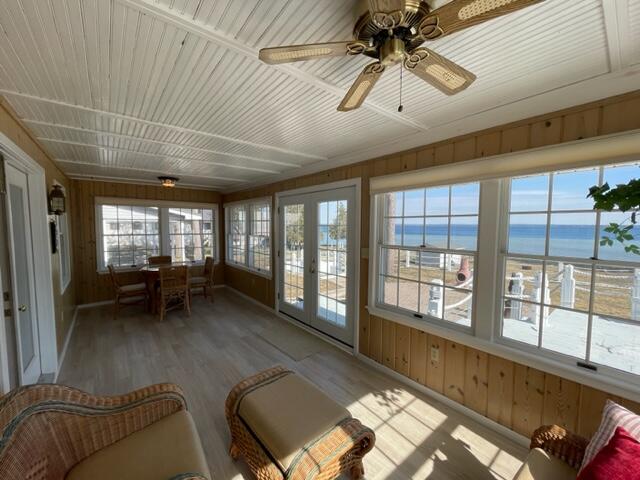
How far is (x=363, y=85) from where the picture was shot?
1.21 meters

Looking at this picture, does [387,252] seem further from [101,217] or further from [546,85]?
[101,217]

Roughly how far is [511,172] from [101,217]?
647cm

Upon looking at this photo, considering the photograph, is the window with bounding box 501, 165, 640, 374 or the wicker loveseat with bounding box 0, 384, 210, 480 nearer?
the wicker loveseat with bounding box 0, 384, 210, 480

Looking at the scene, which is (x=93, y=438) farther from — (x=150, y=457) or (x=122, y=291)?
(x=122, y=291)

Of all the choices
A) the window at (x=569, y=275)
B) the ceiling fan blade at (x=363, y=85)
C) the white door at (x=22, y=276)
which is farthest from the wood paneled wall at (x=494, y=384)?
the white door at (x=22, y=276)

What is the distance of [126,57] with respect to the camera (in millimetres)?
1340

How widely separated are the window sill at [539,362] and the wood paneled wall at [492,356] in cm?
6

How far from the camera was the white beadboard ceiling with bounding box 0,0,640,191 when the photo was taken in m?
1.08


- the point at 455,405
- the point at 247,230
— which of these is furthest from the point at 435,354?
the point at 247,230

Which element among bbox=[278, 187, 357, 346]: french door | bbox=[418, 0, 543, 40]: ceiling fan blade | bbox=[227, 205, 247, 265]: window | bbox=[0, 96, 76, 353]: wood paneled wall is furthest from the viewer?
bbox=[227, 205, 247, 265]: window

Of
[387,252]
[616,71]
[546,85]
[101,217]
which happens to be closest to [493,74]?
[546,85]

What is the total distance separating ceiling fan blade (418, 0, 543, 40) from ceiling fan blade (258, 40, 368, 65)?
227 mm

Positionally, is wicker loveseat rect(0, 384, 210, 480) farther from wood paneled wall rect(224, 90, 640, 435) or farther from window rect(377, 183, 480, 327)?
window rect(377, 183, 480, 327)

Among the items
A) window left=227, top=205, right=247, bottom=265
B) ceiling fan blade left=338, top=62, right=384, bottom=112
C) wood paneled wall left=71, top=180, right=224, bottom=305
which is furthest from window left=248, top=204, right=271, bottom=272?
ceiling fan blade left=338, top=62, right=384, bottom=112
